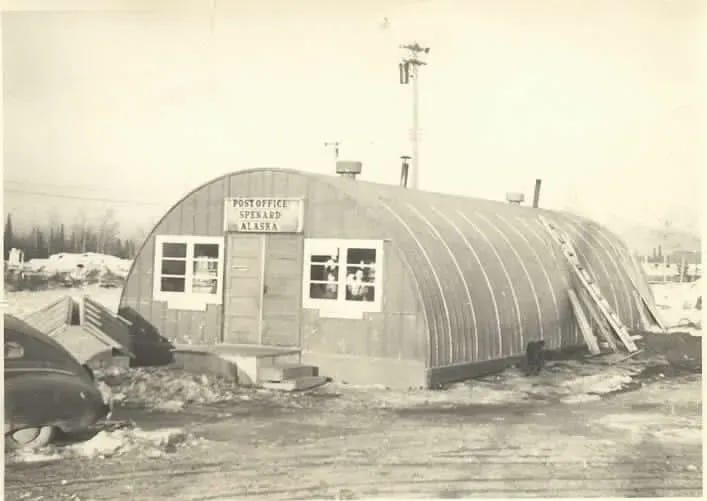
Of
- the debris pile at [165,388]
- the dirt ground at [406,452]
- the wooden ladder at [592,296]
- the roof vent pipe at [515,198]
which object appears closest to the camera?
the dirt ground at [406,452]

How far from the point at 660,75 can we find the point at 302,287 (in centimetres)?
406

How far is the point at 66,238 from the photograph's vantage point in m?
9.67

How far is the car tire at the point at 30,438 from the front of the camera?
30.1ft

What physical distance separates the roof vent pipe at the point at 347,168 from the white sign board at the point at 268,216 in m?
0.56

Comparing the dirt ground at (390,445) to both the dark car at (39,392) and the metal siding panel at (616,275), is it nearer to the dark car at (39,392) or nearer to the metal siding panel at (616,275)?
the dark car at (39,392)

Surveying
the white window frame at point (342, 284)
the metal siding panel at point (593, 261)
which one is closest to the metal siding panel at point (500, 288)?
the metal siding panel at point (593, 261)

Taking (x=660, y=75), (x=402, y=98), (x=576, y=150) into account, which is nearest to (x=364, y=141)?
(x=402, y=98)

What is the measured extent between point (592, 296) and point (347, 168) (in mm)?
3108

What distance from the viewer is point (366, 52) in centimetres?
941

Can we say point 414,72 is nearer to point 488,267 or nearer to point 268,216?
point 268,216

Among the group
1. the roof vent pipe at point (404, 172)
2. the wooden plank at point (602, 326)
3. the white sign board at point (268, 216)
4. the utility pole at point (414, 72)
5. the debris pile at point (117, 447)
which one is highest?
the utility pole at point (414, 72)

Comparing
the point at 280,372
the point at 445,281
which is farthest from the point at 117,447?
the point at 445,281

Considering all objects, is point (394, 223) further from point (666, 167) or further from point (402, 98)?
point (666, 167)

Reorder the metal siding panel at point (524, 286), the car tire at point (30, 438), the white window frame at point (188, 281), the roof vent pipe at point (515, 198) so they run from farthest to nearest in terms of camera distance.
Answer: the metal siding panel at point (524, 286)
the roof vent pipe at point (515, 198)
the white window frame at point (188, 281)
the car tire at point (30, 438)
